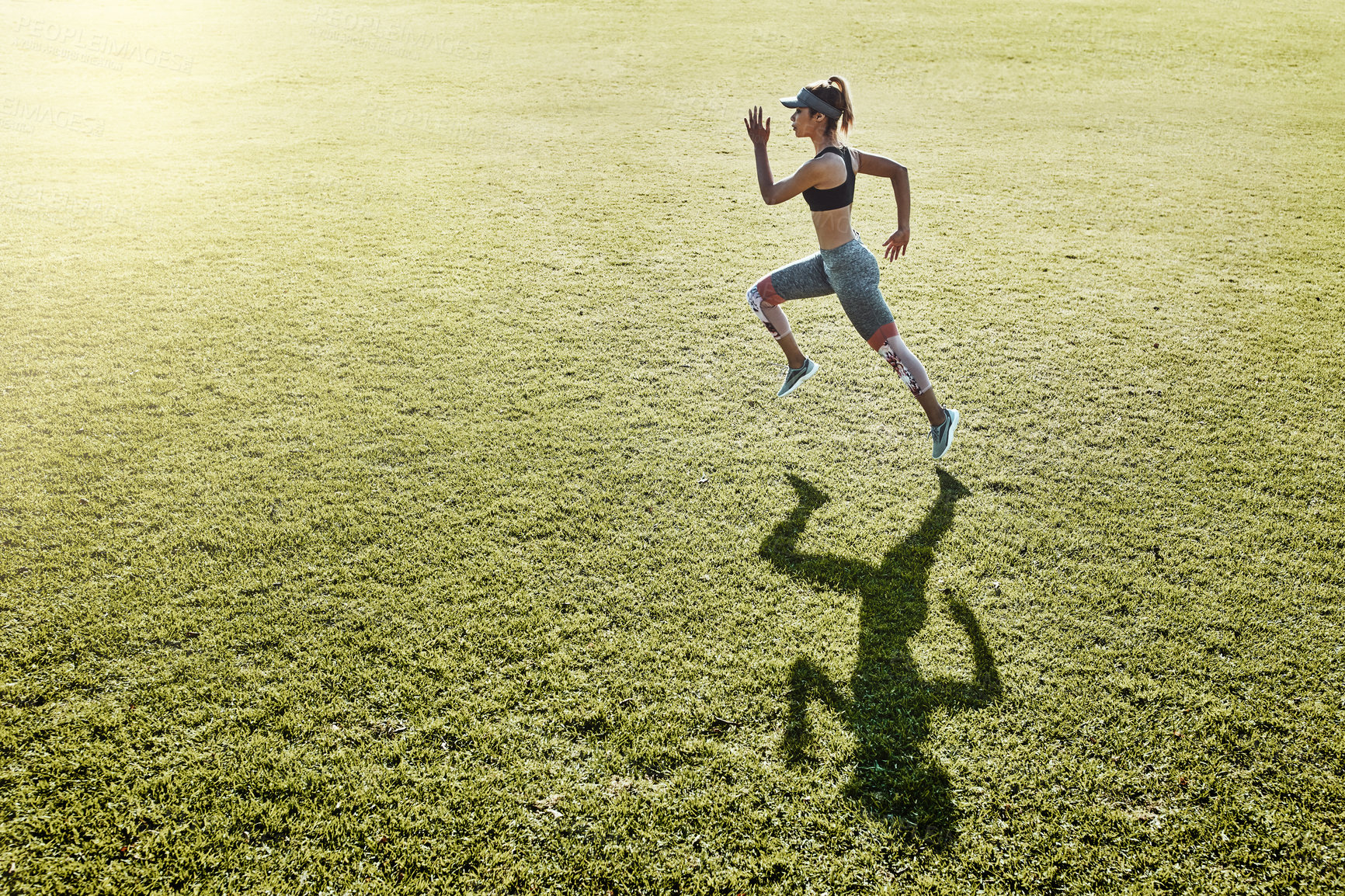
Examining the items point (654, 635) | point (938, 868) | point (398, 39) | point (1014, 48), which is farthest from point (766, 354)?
point (398, 39)

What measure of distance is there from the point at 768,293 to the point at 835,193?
3.06 feet

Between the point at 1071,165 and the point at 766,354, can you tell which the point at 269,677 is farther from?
the point at 1071,165

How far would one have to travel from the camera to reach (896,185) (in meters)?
4.78

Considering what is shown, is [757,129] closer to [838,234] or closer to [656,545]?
[838,234]

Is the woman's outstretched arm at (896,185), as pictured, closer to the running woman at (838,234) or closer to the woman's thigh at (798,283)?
the running woman at (838,234)

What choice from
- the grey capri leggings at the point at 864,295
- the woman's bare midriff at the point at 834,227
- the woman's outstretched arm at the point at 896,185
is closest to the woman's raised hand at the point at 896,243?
the woman's outstretched arm at the point at 896,185

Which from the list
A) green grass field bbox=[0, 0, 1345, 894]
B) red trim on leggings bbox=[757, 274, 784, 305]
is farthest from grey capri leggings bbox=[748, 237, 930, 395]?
green grass field bbox=[0, 0, 1345, 894]

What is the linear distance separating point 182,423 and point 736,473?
387 cm

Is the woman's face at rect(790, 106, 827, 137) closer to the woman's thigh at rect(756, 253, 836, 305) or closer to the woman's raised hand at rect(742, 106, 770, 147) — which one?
the woman's raised hand at rect(742, 106, 770, 147)

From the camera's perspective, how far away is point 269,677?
354 cm

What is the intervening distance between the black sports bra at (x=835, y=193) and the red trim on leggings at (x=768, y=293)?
0.76 m

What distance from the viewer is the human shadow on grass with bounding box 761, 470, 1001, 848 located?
10.1 feet

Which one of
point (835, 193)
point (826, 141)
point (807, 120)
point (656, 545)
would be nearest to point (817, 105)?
point (807, 120)

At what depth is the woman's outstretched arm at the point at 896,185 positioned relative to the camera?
184 inches
